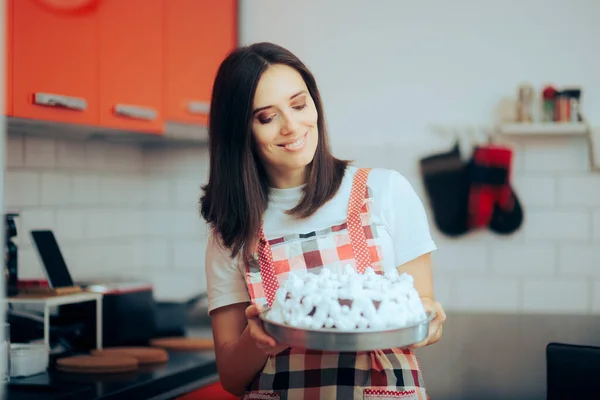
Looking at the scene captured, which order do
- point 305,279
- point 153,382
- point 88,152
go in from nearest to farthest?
point 305,279 → point 153,382 → point 88,152

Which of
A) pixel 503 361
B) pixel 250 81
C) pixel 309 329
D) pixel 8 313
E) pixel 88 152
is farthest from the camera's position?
pixel 88 152

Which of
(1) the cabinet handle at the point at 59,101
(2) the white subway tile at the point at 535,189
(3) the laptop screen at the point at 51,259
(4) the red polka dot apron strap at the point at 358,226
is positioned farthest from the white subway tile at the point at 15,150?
(2) the white subway tile at the point at 535,189

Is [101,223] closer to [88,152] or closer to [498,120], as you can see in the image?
[88,152]

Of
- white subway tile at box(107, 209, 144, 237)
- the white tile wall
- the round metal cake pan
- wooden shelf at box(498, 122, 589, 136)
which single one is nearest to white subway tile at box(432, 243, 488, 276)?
the white tile wall

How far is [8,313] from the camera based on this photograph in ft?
6.63

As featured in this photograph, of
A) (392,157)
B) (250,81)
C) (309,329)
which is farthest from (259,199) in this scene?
(392,157)

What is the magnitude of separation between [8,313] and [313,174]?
994mm

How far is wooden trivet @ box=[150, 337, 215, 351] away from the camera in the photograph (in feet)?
7.60

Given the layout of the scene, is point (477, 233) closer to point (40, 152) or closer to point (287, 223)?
point (287, 223)

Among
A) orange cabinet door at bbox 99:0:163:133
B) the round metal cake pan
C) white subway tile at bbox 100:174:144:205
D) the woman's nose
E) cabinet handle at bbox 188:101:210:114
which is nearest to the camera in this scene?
the round metal cake pan

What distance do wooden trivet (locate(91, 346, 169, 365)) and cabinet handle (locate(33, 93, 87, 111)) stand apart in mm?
657

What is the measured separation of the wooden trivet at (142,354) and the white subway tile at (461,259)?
934 millimetres

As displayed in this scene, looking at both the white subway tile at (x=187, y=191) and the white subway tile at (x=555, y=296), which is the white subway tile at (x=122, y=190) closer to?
the white subway tile at (x=187, y=191)

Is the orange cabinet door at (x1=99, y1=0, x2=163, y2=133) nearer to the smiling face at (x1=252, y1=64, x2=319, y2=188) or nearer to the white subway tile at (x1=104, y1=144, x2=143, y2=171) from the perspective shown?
the white subway tile at (x1=104, y1=144, x2=143, y2=171)
